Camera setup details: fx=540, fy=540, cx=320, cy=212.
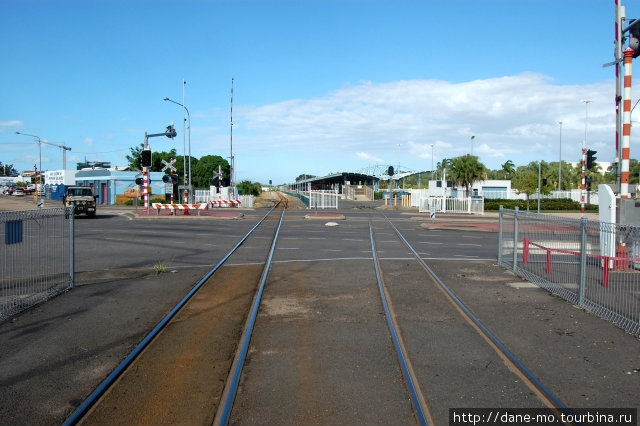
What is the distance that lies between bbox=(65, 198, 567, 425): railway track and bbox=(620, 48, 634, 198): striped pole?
7.52 metres

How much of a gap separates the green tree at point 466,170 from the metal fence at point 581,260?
45.8 m

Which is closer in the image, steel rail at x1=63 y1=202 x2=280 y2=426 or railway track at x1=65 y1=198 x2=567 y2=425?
steel rail at x1=63 y1=202 x2=280 y2=426

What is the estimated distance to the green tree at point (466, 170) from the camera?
59.2 meters

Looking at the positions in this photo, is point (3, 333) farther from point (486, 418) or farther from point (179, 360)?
point (486, 418)

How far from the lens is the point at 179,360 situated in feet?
22.4

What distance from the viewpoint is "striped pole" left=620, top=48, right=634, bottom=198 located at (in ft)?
47.3

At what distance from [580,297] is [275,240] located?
536 inches

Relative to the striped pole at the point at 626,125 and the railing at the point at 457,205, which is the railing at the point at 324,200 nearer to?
the railing at the point at 457,205

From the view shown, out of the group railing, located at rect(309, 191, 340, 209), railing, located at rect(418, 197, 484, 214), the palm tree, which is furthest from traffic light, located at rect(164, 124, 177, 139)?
the palm tree

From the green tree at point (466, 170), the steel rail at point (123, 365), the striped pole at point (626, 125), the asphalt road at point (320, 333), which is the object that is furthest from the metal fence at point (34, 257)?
the green tree at point (466, 170)

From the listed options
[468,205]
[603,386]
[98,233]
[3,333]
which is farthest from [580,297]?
[468,205]

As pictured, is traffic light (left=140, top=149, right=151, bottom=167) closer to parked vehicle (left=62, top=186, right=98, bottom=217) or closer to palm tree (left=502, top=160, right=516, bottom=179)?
parked vehicle (left=62, top=186, right=98, bottom=217)

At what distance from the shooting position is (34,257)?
10.4 m

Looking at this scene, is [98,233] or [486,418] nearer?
[486,418]
